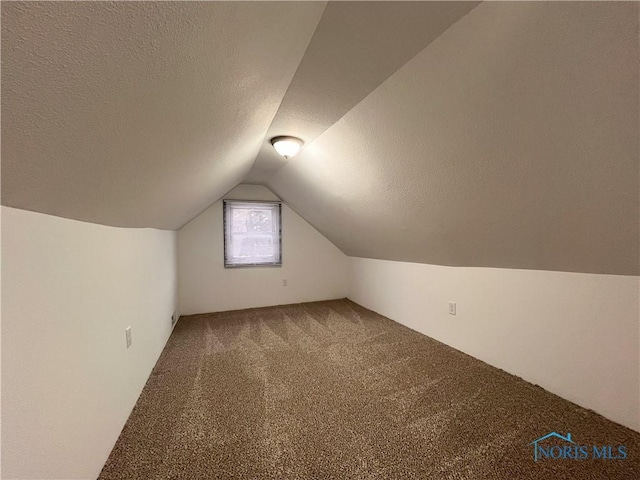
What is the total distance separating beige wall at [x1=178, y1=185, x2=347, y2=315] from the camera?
3.82m

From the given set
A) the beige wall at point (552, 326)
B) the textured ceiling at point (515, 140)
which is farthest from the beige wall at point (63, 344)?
the beige wall at point (552, 326)

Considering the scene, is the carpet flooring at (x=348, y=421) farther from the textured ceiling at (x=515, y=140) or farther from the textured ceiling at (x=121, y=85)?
the textured ceiling at (x=121, y=85)

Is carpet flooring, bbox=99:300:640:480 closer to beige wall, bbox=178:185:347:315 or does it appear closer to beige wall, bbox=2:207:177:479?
beige wall, bbox=2:207:177:479

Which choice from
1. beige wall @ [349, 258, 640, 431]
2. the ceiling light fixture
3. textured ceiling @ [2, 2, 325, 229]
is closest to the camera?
textured ceiling @ [2, 2, 325, 229]

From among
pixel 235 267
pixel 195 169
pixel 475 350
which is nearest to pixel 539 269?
pixel 475 350

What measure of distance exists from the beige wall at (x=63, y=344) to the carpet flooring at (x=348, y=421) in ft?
1.03

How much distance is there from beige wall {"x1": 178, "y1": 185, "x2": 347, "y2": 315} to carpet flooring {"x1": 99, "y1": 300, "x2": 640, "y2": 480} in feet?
4.31

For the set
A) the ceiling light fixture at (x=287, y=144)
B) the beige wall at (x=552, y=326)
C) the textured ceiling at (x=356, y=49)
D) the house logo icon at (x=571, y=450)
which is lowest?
the house logo icon at (x=571, y=450)

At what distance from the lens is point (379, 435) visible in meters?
1.47

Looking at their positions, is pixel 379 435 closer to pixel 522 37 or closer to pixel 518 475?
pixel 518 475

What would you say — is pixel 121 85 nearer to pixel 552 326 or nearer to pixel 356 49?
pixel 356 49

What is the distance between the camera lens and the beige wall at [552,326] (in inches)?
61.4

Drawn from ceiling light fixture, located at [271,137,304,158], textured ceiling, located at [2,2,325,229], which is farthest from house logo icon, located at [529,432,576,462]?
ceiling light fixture, located at [271,137,304,158]

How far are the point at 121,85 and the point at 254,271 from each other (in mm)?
3649
